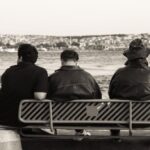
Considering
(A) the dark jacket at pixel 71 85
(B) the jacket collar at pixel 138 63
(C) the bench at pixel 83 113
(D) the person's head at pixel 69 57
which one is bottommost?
(C) the bench at pixel 83 113

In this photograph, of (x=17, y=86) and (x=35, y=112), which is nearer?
(x=35, y=112)

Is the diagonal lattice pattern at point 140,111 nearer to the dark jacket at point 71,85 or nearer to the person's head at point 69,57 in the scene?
the dark jacket at point 71,85

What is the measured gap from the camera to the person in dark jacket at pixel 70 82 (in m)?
7.15

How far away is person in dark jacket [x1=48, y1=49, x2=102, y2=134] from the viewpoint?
715cm

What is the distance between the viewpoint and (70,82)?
724 cm

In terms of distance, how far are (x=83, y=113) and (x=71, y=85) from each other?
435mm

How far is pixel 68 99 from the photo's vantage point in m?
7.05

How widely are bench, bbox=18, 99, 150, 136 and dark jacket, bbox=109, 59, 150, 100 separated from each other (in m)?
0.21

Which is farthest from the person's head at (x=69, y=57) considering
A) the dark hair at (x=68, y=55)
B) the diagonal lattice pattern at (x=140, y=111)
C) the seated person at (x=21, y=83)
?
the diagonal lattice pattern at (x=140, y=111)

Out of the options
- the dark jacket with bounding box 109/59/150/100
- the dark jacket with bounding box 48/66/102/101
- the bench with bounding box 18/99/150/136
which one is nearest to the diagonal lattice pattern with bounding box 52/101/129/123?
the bench with bounding box 18/99/150/136

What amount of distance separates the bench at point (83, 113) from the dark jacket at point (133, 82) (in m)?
0.21

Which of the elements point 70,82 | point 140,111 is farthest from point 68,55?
point 140,111

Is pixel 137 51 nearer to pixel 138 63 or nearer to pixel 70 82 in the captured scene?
pixel 138 63

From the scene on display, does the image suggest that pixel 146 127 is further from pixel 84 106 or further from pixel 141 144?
pixel 84 106
